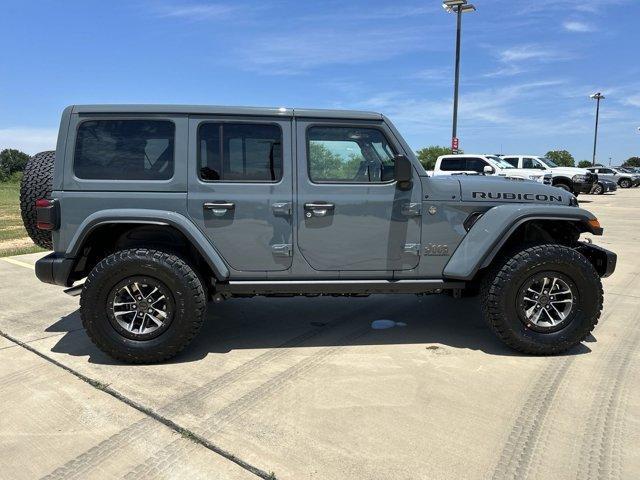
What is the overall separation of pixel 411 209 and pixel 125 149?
2.25m

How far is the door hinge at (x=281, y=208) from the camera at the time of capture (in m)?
3.73

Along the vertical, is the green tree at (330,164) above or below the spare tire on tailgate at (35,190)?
above

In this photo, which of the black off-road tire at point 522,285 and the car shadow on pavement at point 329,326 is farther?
the car shadow on pavement at point 329,326

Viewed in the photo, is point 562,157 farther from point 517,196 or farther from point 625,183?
point 517,196

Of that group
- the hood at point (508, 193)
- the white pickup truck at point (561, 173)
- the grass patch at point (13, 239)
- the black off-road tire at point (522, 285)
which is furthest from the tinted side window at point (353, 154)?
the white pickup truck at point (561, 173)

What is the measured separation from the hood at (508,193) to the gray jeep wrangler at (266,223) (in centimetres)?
1

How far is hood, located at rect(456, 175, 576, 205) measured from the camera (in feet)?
12.8

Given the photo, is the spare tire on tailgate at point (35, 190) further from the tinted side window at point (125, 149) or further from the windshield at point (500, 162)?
the windshield at point (500, 162)

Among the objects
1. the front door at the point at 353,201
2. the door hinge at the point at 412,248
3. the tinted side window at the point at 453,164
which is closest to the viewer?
the front door at the point at 353,201

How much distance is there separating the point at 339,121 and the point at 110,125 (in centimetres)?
175

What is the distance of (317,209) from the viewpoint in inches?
148

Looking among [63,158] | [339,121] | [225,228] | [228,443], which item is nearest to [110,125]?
[63,158]

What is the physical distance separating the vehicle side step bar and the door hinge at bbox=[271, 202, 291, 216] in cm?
55

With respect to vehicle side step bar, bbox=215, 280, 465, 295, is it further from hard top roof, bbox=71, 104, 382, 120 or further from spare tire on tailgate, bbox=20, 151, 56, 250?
spare tire on tailgate, bbox=20, 151, 56, 250
